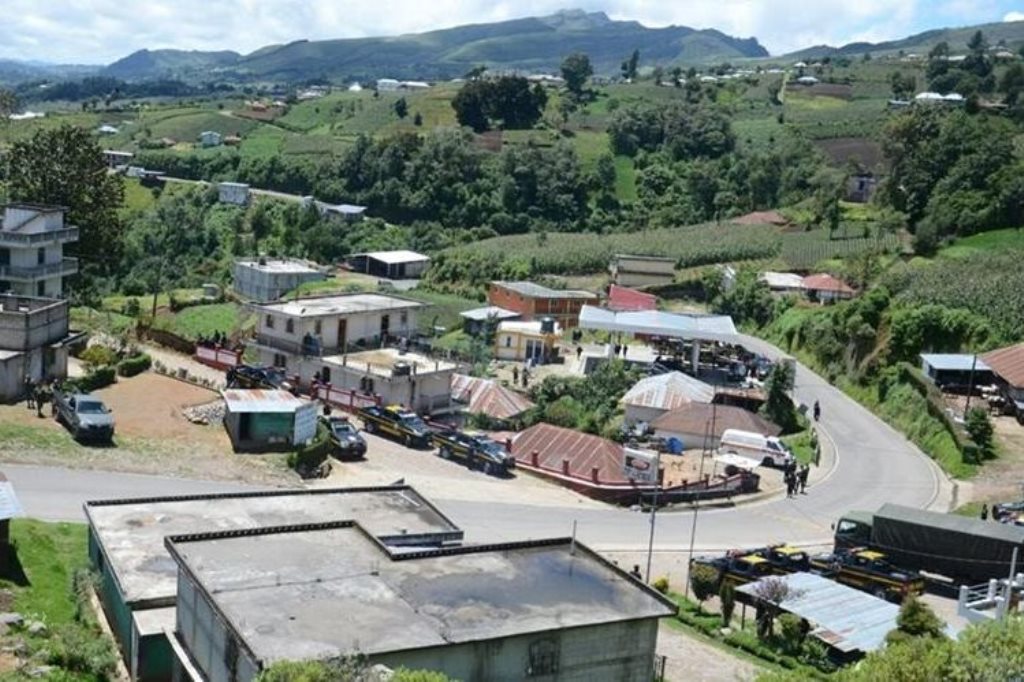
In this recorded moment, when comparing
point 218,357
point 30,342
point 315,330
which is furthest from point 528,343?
point 30,342

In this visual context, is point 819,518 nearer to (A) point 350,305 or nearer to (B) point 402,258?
(A) point 350,305

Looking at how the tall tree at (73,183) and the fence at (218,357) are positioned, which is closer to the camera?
the fence at (218,357)

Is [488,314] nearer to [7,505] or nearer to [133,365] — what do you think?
[133,365]

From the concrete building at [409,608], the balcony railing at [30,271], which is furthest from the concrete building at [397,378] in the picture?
the concrete building at [409,608]

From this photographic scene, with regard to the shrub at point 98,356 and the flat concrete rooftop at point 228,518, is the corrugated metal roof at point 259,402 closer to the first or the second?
the shrub at point 98,356

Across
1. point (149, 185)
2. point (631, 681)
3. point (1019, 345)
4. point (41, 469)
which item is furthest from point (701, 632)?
point (149, 185)

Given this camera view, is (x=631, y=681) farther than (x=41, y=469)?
No

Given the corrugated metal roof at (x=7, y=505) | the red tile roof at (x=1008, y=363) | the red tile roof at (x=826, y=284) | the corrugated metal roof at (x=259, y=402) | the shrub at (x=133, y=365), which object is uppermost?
the red tile roof at (x=826, y=284)
